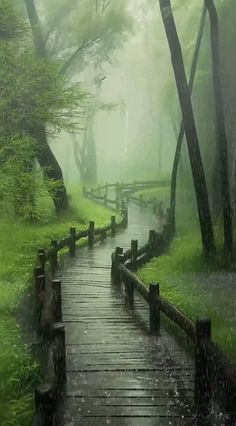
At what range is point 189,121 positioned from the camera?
13859 millimetres

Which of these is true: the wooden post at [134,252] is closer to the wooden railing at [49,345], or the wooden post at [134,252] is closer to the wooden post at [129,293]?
the wooden railing at [49,345]

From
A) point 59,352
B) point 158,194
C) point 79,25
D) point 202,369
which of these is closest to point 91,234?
point 59,352

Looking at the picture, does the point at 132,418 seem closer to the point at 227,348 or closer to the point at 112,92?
the point at 227,348

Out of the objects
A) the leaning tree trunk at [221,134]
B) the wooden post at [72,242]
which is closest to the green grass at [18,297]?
the wooden post at [72,242]

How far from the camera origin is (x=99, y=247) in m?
18.5

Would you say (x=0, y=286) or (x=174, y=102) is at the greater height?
(x=174, y=102)

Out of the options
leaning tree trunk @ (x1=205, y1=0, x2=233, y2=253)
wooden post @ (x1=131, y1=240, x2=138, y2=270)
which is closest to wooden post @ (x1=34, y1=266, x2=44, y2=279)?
wooden post @ (x1=131, y1=240, x2=138, y2=270)

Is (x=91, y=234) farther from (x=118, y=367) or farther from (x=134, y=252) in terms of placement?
(x=118, y=367)

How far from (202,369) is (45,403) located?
2290 millimetres

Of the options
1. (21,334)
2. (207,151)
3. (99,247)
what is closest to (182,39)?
(207,151)

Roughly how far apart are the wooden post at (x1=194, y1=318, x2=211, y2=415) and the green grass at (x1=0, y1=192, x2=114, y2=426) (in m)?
2.60

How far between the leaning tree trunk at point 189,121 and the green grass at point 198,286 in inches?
30.1

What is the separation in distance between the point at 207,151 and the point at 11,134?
1457cm

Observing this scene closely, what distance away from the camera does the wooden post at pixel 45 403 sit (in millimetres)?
5457
